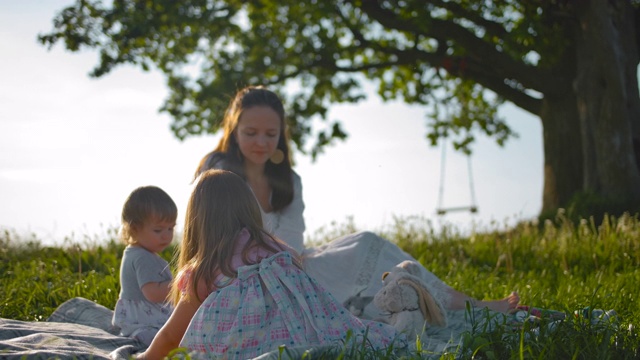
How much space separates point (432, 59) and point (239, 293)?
10.0m

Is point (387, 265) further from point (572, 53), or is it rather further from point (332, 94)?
point (332, 94)

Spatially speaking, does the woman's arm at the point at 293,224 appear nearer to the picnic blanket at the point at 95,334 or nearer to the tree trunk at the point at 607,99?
the picnic blanket at the point at 95,334

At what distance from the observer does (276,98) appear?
5.62m

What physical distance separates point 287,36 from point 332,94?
155 cm

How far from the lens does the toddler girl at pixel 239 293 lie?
3.48 m

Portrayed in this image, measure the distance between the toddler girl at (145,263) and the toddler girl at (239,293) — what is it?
0.99 metres

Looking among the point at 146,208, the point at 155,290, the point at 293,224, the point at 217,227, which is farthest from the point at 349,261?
the point at 217,227

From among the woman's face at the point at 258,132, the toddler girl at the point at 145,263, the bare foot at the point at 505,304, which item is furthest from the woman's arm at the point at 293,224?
the bare foot at the point at 505,304

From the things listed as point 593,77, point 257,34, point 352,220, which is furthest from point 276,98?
point 257,34

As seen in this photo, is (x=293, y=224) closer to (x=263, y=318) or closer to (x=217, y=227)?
(x=217, y=227)

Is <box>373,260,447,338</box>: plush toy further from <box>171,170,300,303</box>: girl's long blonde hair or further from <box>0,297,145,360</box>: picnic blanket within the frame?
<box>0,297,145,360</box>: picnic blanket

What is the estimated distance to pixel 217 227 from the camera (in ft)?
11.9

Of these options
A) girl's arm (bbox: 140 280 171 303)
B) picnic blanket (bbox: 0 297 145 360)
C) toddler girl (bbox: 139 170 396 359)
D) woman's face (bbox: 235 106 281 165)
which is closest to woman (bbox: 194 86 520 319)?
woman's face (bbox: 235 106 281 165)

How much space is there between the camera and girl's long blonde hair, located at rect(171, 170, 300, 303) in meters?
3.60
